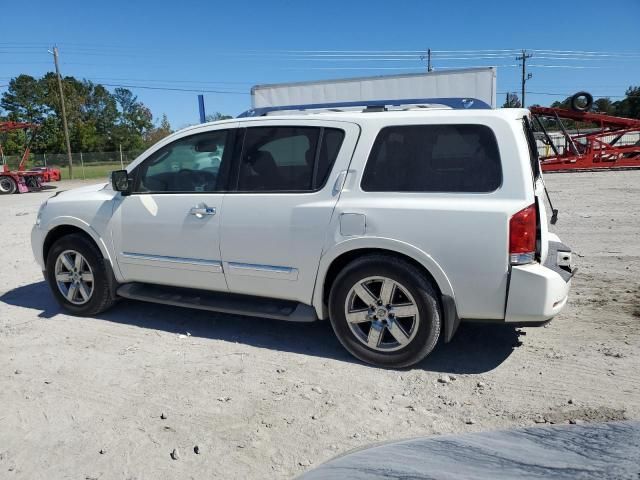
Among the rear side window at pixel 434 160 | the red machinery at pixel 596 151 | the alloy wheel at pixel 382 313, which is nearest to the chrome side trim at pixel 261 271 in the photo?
the alloy wheel at pixel 382 313

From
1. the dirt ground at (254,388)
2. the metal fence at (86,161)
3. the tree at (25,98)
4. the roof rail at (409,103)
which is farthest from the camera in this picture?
the tree at (25,98)

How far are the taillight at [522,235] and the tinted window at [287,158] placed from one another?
1.37 meters

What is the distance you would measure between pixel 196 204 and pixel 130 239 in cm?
80

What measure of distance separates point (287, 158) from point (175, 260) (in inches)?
52.1

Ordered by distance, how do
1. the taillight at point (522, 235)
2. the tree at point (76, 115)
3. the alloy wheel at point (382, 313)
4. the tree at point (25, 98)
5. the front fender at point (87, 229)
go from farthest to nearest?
the tree at point (25, 98)
the tree at point (76, 115)
the front fender at point (87, 229)
the alloy wheel at point (382, 313)
the taillight at point (522, 235)

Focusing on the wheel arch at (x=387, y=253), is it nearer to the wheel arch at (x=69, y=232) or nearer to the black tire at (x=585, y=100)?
the wheel arch at (x=69, y=232)

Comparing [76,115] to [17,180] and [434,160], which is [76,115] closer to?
[17,180]

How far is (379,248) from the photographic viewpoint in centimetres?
363

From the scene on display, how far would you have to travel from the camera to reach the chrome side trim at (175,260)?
167 inches

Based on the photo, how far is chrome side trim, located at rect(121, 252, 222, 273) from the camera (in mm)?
4238

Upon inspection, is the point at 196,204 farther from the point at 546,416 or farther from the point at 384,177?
the point at 546,416

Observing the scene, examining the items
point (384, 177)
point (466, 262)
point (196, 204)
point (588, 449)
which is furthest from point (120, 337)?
point (588, 449)

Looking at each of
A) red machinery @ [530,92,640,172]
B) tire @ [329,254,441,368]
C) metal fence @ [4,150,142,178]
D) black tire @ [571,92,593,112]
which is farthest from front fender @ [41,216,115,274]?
metal fence @ [4,150,142,178]

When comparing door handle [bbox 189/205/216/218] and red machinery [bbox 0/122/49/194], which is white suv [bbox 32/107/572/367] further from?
red machinery [bbox 0/122/49/194]
